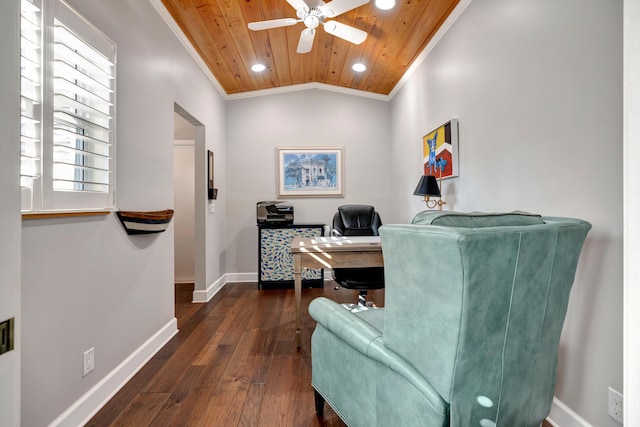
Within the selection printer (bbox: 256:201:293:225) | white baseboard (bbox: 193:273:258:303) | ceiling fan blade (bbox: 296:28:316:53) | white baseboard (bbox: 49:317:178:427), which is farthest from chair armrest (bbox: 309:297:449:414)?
printer (bbox: 256:201:293:225)

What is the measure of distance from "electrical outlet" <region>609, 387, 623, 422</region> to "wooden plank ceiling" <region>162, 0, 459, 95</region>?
2714mm

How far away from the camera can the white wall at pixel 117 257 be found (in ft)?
4.61

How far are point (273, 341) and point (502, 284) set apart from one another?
6.88 feet

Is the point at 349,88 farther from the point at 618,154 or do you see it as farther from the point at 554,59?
the point at 618,154

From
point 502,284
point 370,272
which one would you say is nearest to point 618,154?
point 502,284

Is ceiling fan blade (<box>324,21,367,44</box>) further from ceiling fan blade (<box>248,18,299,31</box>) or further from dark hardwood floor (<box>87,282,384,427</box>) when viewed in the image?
dark hardwood floor (<box>87,282,384,427</box>)

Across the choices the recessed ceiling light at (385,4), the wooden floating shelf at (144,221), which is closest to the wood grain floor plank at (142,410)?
the wooden floating shelf at (144,221)

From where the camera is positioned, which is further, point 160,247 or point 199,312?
point 199,312

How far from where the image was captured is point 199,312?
3.35 metres

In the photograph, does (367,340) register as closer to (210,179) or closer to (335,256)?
(335,256)

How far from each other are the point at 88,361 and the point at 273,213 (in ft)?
9.09

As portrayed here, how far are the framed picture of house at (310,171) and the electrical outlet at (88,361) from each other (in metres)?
3.18

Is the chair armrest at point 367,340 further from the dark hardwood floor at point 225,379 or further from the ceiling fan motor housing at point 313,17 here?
the ceiling fan motor housing at point 313,17

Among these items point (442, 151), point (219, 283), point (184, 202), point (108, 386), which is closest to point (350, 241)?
point (442, 151)
